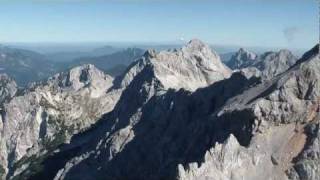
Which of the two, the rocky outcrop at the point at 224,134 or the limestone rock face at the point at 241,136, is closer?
the limestone rock face at the point at 241,136

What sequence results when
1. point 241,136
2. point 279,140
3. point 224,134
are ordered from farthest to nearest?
point 224,134
point 241,136
point 279,140

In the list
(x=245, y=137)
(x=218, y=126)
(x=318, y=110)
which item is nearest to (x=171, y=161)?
(x=218, y=126)

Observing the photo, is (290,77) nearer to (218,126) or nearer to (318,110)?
(318,110)

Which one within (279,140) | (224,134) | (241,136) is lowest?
(224,134)

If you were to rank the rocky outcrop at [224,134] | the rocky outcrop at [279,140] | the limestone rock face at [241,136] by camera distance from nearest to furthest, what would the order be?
the rocky outcrop at [279,140] → the limestone rock face at [241,136] → the rocky outcrop at [224,134]

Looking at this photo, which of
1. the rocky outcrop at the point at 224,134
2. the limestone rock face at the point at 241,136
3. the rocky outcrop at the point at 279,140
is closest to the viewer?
the rocky outcrop at the point at 279,140

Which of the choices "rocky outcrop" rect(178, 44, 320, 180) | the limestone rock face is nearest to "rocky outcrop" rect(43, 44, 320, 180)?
the limestone rock face

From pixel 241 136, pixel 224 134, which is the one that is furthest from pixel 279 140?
pixel 224 134

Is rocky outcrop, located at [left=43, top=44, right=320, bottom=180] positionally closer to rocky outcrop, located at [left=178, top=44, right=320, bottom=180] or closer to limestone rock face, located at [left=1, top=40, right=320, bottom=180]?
limestone rock face, located at [left=1, top=40, right=320, bottom=180]

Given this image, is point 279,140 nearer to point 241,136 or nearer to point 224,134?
point 241,136

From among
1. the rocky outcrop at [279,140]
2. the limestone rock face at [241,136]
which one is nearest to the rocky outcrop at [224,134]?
the limestone rock face at [241,136]

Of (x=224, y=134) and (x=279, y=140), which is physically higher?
(x=279, y=140)

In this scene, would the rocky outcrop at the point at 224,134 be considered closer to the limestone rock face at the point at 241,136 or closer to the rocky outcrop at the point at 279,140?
the limestone rock face at the point at 241,136
